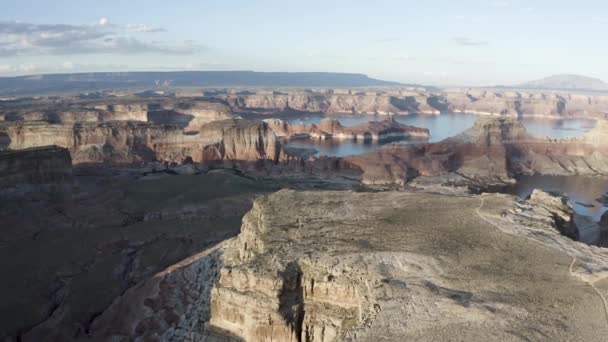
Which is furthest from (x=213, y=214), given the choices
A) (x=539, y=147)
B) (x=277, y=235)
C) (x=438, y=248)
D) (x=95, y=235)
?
(x=539, y=147)

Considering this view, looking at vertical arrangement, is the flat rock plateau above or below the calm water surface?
above

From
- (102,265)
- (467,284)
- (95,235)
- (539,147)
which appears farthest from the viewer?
(539,147)

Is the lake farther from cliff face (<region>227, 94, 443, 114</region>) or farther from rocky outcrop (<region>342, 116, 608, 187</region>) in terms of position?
cliff face (<region>227, 94, 443, 114</region>)

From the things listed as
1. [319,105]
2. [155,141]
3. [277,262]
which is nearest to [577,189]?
[155,141]

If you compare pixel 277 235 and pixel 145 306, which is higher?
pixel 277 235

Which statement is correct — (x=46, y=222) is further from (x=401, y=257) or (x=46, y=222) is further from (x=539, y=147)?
(x=539, y=147)

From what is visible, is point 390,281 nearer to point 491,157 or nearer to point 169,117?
point 491,157

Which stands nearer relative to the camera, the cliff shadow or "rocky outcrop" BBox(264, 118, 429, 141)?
the cliff shadow

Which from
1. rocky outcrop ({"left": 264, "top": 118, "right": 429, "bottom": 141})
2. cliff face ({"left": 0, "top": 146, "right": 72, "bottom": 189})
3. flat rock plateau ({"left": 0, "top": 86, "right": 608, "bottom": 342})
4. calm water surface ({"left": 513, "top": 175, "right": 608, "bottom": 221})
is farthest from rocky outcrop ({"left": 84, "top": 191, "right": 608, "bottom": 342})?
rocky outcrop ({"left": 264, "top": 118, "right": 429, "bottom": 141})
